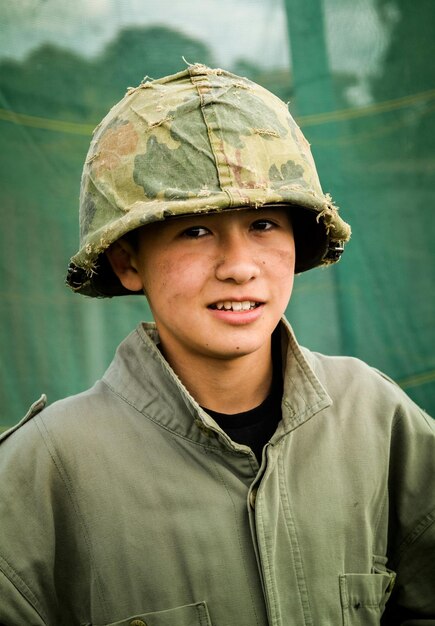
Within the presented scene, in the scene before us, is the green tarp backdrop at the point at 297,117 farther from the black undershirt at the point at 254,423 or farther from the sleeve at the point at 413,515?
the sleeve at the point at 413,515

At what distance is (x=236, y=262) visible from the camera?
2.15m

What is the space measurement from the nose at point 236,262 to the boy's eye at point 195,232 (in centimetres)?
6

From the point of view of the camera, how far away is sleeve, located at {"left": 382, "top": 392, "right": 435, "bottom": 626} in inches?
93.2

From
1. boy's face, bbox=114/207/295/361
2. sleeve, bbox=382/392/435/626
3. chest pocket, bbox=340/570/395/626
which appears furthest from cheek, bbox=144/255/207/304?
chest pocket, bbox=340/570/395/626

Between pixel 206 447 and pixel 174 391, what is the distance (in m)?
0.18

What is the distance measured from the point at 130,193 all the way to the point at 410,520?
1242 mm

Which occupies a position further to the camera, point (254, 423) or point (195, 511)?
point (254, 423)

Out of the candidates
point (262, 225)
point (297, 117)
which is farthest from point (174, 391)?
point (297, 117)

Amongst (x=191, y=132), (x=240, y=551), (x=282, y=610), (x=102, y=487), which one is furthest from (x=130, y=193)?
(x=282, y=610)

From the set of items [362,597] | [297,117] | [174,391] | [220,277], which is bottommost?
[362,597]

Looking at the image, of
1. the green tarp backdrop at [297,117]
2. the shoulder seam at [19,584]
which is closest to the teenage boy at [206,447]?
the shoulder seam at [19,584]

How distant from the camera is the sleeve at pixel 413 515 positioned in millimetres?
2367

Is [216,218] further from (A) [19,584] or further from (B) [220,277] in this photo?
(A) [19,584]

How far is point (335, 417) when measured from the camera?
2391 millimetres
